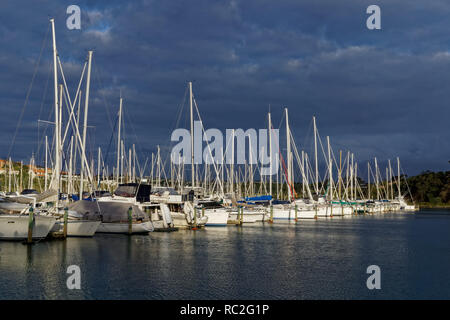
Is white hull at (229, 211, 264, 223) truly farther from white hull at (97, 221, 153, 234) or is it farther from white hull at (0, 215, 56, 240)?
white hull at (0, 215, 56, 240)

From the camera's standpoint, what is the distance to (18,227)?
38.1 meters

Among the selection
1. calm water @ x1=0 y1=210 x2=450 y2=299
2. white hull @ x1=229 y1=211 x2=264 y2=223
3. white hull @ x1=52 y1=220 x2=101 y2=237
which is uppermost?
white hull @ x1=52 y1=220 x2=101 y2=237


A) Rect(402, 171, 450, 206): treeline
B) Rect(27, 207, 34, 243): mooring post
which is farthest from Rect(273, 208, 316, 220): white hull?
Rect(402, 171, 450, 206): treeline

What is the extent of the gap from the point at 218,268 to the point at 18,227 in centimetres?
1810

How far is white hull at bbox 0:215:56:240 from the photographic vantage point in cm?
3794

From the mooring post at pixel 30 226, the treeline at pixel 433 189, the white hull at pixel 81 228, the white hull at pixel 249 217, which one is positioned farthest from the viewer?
the treeline at pixel 433 189

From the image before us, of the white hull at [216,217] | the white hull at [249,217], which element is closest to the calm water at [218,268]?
the white hull at [216,217]

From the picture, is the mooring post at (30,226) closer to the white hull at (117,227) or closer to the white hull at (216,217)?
the white hull at (117,227)

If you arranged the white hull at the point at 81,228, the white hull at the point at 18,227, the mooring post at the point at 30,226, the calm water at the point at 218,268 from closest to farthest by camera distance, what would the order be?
the calm water at the point at 218,268 → the mooring post at the point at 30,226 → the white hull at the point at 18,227 → the white hull at the point at 81,228

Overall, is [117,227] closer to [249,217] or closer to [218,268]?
[218,268]

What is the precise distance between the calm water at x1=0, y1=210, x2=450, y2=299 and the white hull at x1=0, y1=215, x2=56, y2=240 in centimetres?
113

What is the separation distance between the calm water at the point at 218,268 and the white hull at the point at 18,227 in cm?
113

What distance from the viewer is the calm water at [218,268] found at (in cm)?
2370
